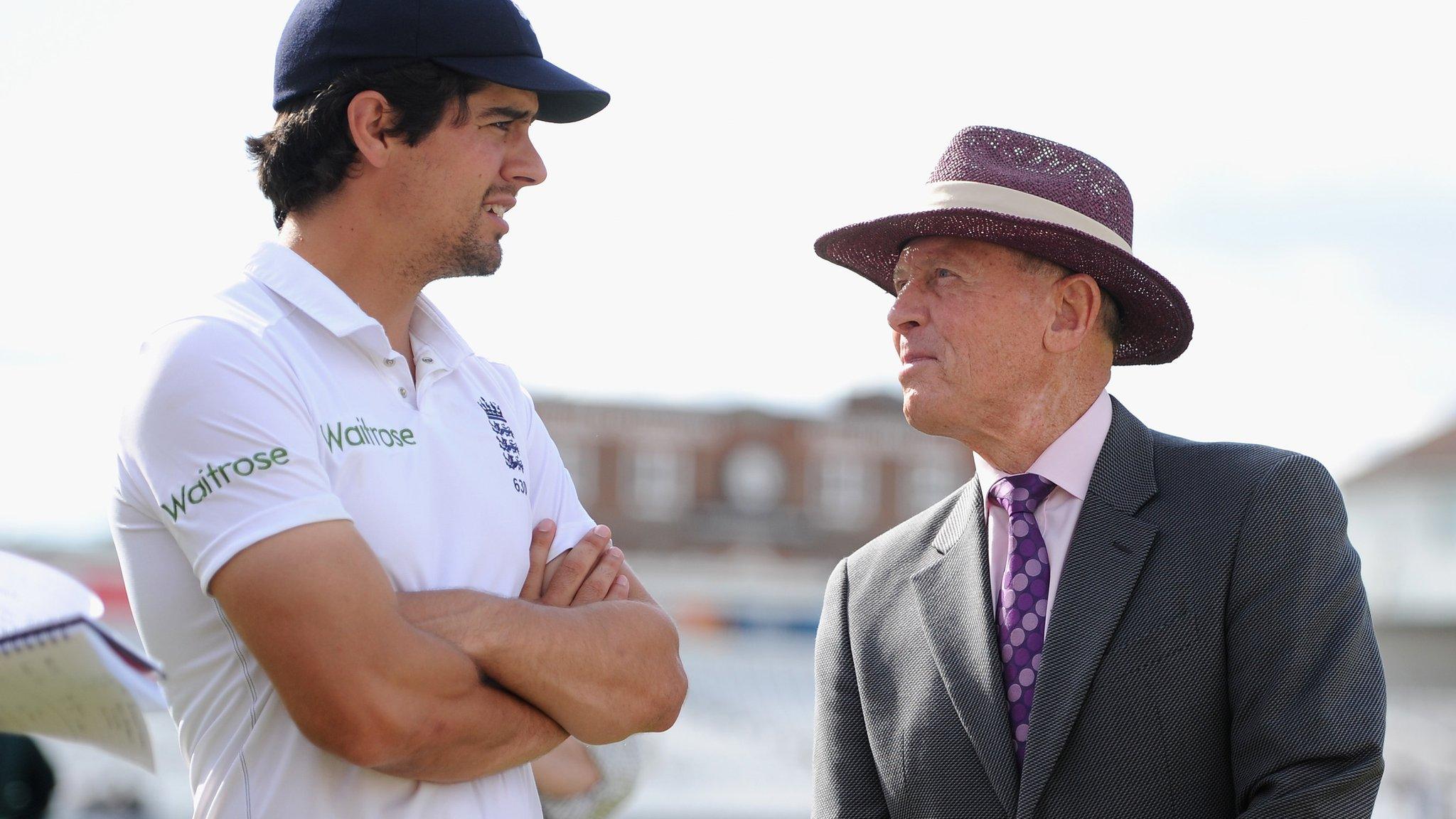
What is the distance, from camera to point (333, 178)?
2.66 meters

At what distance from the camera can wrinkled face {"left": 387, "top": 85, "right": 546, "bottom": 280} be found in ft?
8.69

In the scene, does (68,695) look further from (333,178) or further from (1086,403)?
(1086,403)

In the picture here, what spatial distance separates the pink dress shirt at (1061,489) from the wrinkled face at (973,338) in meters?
0.13

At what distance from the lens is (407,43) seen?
8.48 feet

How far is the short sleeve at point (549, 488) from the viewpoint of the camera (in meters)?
2.77

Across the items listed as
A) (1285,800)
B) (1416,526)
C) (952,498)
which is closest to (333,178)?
(952,498)

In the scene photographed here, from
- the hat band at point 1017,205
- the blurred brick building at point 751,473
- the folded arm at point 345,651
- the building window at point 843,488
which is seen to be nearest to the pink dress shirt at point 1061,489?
the hat band at point 1017,205

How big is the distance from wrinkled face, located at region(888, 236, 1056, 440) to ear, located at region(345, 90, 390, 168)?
1.10 meters

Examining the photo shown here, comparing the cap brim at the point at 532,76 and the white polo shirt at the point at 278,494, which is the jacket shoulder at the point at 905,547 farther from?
the cap brim at the point at 532,76

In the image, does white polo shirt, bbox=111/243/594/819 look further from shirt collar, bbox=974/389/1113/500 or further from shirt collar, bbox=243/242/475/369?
shirt collar, bbox=974/389/1113/500

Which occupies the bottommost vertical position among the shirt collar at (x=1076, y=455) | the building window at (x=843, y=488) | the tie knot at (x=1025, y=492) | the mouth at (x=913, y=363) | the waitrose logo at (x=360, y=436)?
the building window at (x=843, y=488)

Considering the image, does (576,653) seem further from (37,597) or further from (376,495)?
(37,597)

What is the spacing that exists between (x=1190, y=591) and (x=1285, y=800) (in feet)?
1.35

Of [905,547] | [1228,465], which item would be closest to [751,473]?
[905,547]
